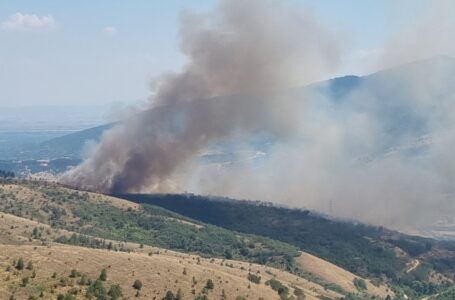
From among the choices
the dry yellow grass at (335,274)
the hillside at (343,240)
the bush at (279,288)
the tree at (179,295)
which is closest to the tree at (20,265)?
the tree at (179,295)

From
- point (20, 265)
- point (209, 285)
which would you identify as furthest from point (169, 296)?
point (20, 265)

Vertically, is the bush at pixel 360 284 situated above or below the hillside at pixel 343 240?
below

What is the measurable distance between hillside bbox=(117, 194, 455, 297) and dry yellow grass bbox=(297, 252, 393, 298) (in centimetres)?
639

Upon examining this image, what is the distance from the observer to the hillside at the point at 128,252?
66.2 metres

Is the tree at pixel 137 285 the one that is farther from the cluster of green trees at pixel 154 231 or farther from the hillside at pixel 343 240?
the hillside at pixel 343 240

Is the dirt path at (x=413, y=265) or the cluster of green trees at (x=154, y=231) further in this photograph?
the dirt path at (x=413, y=265)

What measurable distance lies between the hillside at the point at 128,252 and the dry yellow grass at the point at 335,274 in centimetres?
69

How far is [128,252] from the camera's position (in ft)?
297

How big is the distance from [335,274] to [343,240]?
143 ft

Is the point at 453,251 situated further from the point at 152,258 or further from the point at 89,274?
the point at 89,274

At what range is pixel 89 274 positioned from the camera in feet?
218

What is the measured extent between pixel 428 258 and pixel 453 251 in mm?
17398

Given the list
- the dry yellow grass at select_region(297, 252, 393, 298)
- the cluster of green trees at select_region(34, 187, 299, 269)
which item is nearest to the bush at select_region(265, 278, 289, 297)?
the dry yellow grass at select_region(297, 252, 393, 298)

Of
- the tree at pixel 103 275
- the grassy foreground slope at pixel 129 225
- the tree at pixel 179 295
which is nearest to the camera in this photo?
the tree at pixel 103 275
